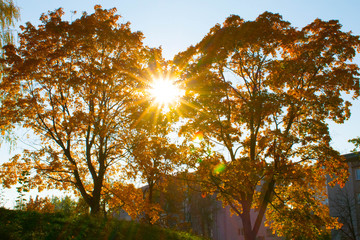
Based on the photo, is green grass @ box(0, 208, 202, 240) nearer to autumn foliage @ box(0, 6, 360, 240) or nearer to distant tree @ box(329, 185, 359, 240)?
autumn foliage @ box(0, 6, 360, 240)

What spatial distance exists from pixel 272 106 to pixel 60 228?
10.2m

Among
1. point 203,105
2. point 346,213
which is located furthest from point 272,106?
point 346,213

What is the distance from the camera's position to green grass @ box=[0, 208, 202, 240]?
7969mm

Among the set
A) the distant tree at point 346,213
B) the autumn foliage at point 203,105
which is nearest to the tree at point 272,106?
the autumn foliage at point 203,105

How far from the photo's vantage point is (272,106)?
1450cm

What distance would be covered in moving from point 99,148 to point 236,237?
136 ft

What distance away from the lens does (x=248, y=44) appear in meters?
17.2

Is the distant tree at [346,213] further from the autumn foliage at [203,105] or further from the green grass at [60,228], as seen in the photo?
the green grass at [60,228]

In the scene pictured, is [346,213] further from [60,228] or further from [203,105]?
[60,228]

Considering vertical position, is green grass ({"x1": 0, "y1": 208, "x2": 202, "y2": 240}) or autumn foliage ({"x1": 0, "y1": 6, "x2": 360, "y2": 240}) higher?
autumn foliage ({"x1": 0, "y1": 6, "x2": 360, "y2": 240})

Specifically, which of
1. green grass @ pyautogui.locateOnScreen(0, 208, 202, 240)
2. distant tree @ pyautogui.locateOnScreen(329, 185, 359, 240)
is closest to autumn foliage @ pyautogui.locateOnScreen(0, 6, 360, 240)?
green grass @ pyautogui.locateOnScreen(0, 208, 202, 240)

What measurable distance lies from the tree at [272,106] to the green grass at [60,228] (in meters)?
6.11

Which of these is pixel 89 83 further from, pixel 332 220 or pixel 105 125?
pixel 332 220

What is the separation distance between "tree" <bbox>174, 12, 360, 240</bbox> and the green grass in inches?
240
